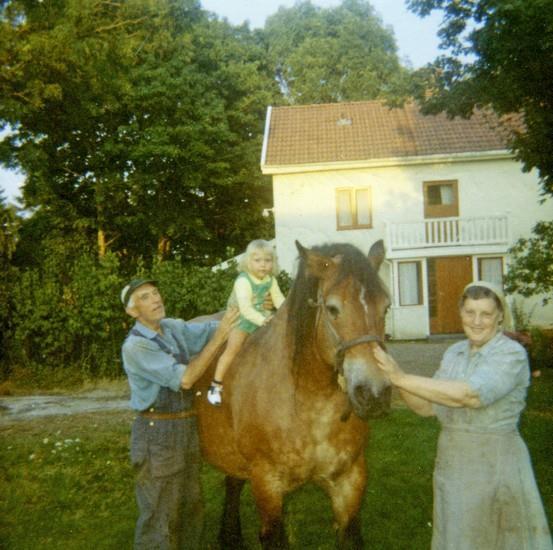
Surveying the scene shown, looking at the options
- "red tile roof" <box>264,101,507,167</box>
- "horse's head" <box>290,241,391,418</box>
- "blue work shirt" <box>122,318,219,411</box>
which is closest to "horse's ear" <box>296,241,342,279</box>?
"horse's head" <box>290,241,391,418</box>

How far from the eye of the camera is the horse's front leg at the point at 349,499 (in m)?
3.34

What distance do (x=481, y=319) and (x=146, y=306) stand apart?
6.37 ft

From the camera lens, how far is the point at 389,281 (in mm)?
20641

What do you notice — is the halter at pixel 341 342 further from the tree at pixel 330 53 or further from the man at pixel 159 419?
the tree at pixel 330 53

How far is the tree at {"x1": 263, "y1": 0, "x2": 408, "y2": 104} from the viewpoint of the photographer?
35.4 meters

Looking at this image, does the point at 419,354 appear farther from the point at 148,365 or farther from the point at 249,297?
the point at 148,365

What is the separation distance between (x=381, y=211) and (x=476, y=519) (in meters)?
18.2

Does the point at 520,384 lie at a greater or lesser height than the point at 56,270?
lesser

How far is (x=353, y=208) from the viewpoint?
2039cm

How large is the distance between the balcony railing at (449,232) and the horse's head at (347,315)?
56.0 ft

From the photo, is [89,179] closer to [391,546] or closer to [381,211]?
[381,211]

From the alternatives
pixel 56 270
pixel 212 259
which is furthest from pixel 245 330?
pixel 212 259

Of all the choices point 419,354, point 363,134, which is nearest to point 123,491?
point 419,354

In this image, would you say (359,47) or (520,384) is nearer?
(520,384)
